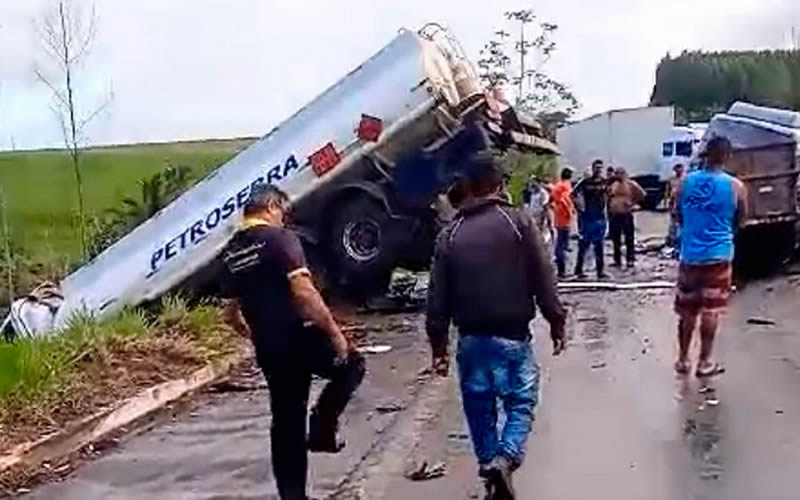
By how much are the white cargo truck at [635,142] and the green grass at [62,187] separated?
1138 centimetres

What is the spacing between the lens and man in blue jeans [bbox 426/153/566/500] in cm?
781

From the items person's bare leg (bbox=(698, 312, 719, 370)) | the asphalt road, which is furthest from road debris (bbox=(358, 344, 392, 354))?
person's bare leg (bbox=(698, 312, 719, 370))

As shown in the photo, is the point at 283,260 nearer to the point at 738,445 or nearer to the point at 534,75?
the point at 738,445

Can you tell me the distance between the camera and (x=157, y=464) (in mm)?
10633

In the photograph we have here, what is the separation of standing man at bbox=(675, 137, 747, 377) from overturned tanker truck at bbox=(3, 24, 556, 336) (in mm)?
7293

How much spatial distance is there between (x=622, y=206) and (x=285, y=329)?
59.5 ft

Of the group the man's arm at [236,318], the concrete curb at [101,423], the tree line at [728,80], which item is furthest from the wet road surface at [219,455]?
the tree line at [728,80]

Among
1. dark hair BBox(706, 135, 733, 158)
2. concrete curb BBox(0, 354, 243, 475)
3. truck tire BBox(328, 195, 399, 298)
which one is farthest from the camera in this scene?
truck tire BBox(328, 195, 399, 298)

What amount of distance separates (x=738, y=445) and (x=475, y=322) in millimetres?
2682

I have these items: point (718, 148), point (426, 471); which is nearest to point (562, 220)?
point (718, 148)

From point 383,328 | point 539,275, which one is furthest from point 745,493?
point 383,328

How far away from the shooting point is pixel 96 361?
13.6 metres

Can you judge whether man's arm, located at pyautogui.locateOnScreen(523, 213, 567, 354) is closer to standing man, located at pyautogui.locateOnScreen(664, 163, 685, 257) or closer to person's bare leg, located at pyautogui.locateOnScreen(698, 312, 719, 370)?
person's bare leg, located at pyautogui.locateOnScreen(698, 312, 719, 370)

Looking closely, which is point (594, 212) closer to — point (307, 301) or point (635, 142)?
point (307, 301)
